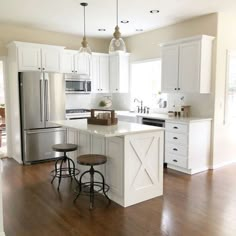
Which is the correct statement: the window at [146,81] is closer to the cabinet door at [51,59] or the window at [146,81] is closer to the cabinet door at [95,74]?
the cabinet door at [95,74]

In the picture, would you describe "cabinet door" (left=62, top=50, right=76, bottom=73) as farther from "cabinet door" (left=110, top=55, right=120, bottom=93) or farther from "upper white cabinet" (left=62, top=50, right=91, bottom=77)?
"cabinet door" (left=110, top=55, right=120, bottom=93)

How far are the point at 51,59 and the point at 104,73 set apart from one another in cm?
159

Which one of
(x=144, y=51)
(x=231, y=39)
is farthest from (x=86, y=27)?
(x=231, y=39)

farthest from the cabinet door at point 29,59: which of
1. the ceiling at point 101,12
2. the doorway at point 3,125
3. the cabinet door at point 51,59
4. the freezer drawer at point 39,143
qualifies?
the freezer drawer at point 39,143

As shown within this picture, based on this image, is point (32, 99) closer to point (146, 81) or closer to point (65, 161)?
point (65, 161)

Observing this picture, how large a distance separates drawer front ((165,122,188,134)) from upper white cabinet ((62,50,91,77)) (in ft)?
8.21

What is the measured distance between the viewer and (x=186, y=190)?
3852mm

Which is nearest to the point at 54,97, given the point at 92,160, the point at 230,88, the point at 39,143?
the point at 39,143

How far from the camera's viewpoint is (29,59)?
17.1 ft

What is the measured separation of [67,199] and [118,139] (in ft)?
3.61

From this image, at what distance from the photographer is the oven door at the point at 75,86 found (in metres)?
5.88

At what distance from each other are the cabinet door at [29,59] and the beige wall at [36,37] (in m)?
0.61

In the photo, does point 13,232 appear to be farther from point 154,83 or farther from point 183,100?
point 154,83

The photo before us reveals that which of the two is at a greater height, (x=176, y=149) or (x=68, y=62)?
(x=68, y=62)
